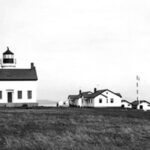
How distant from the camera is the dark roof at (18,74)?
204ft

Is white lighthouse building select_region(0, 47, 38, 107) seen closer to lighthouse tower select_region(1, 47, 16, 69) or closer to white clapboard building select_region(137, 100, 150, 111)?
lighthouse tower select_region(1, 47, 16, 69)

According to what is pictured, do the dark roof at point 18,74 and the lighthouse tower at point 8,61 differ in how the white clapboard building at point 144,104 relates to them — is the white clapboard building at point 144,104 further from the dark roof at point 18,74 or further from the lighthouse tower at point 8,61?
the lighthouse tower at point 8,61

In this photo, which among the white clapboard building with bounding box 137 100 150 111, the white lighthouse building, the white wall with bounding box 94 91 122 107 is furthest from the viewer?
the white clapboard building with bounding box 137 100 150 111

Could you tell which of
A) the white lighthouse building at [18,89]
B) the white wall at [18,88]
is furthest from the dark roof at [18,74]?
the white wall at [18,88]

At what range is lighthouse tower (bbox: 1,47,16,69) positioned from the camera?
6575cm

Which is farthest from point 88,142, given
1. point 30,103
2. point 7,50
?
point 7,50

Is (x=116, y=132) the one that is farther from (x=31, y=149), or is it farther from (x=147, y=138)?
(x=31, y=149)

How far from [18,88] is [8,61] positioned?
20.0 feet

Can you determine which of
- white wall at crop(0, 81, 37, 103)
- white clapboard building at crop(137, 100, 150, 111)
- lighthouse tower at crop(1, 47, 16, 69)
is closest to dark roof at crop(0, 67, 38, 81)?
white wall at crop(0, 81, 37, 103)

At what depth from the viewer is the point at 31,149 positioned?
15930 millimetres

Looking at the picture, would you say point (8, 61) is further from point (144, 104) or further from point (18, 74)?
point (144, 104)

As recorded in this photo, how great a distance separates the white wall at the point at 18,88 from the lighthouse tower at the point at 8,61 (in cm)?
425

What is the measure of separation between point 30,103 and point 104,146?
45.6m

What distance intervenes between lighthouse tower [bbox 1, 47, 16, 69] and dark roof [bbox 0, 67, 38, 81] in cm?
161
